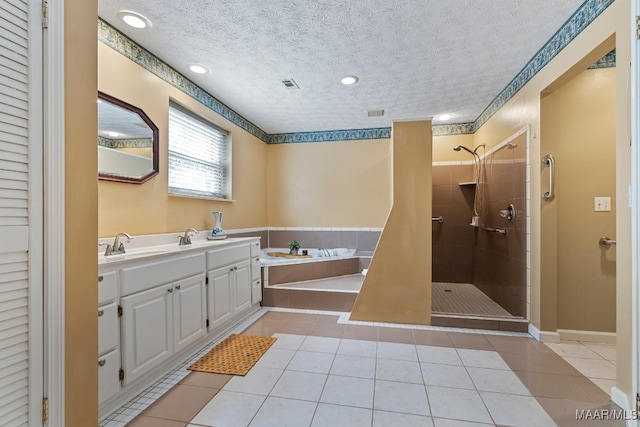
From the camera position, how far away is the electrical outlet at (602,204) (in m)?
2.42

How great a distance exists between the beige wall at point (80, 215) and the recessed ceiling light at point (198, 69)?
5.04ft

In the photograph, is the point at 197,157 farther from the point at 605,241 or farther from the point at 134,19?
the point at 605,241

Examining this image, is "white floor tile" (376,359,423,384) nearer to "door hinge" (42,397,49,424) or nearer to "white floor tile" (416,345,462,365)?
"white floor tile" (416,345,462,365)

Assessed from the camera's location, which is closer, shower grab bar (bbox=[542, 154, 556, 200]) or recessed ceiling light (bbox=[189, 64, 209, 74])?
shower grab bar (bbox=[542, 154, 556, 200])

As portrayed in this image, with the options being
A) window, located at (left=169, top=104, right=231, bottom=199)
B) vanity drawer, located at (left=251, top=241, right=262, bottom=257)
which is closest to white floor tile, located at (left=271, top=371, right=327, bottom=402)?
vanity drawer, located at (left=251, top=241, right=262, bottom=257)

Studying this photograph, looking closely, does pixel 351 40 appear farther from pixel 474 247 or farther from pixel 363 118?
pixel 474 247

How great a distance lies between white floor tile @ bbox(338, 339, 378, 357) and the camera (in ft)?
7.57

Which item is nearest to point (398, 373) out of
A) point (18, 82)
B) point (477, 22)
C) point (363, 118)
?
point (18, 82)

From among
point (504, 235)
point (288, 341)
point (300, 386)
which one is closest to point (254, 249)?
point (288, 341)

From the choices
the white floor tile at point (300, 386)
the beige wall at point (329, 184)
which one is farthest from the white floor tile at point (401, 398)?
the beige wall at point (329, 184)

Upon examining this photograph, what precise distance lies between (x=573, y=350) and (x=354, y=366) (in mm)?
1807

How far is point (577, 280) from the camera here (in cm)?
246

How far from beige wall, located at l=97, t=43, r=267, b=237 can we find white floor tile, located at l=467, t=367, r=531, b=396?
272cm

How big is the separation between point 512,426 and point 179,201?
2.98 metres
